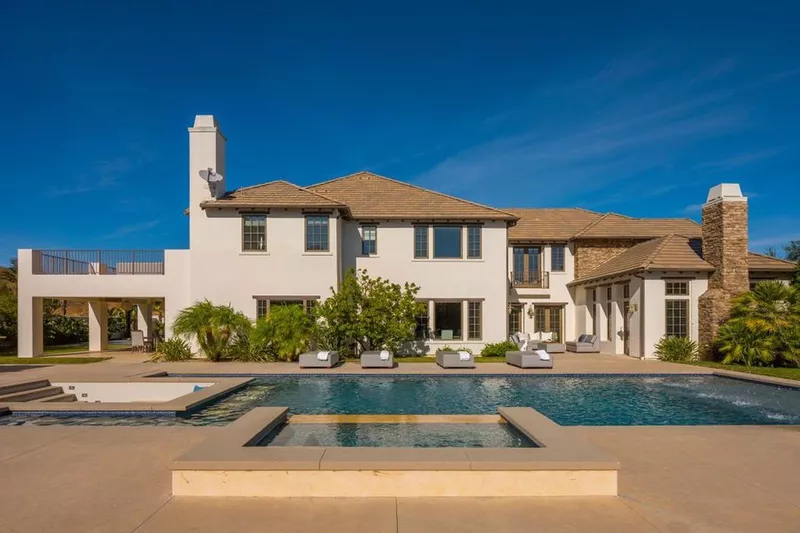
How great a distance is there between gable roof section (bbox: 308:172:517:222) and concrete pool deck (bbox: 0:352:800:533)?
14250mm

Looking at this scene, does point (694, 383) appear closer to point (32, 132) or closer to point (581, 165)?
point (581, 165)

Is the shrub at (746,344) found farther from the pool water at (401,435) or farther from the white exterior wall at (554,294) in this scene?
the pool water at (401,435)

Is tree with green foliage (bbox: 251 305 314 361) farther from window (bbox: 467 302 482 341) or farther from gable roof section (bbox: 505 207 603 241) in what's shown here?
gable roof section (bbox: 505 207 603 241)

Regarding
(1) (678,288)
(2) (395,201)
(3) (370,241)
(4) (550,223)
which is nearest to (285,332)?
(3) (370,241)

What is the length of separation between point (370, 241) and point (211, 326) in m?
7.40

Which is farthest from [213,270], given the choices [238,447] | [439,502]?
[439,502]

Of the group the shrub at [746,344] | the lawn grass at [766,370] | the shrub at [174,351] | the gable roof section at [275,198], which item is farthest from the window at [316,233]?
the shrub at [746,344]

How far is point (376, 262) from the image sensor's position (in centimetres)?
2122

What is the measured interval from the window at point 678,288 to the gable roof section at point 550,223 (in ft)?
21.4

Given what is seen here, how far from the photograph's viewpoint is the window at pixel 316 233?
65.3 feet

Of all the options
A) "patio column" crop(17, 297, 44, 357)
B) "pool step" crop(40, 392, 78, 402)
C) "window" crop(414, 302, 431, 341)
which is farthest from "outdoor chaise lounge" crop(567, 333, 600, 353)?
"patio column" crop(17, 297, 44, 357)

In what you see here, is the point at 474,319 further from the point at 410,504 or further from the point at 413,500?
the point at 410,504

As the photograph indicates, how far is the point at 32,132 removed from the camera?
25031mm

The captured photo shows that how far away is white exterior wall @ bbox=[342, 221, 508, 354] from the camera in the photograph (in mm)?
21031
